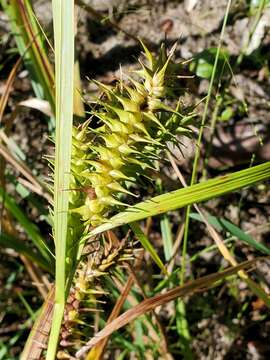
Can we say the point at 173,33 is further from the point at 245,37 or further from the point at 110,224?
the point at 110,224

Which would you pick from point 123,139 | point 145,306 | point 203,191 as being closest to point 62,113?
point 123,139

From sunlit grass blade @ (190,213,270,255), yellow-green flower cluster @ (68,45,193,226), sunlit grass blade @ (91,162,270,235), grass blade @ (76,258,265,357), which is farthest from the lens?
sunlit grass blade @ (190,213,270,255)

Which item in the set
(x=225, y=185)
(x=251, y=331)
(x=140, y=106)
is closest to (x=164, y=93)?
(x=140, y=106)

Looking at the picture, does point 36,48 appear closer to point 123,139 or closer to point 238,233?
point 238,233

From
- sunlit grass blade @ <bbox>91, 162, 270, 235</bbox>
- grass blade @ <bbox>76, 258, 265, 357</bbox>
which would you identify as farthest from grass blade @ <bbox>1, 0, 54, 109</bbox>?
sunlit grass blade @ <bbox>91, 162, 270, 235</bbox>

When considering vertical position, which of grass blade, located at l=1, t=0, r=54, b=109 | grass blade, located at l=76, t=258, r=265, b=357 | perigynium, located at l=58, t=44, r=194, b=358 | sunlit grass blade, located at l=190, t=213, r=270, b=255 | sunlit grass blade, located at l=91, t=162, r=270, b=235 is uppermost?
grass blade, located at l=1, t=0, r=54, b=109

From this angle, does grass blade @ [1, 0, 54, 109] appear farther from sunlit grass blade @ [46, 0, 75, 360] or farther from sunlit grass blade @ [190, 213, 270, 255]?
sunlit grass blade @ [46, 0, 75, 360]

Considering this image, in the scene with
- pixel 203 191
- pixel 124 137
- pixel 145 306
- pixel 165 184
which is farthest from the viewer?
pixel 165 184
